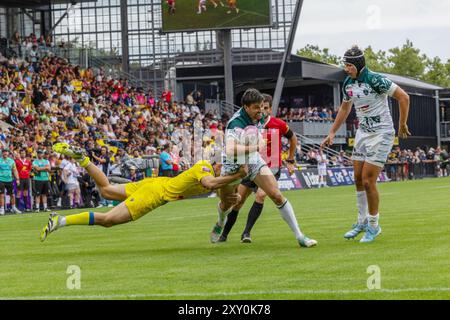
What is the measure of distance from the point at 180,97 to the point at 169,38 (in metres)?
4.31

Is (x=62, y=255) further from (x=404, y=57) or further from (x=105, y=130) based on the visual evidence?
(x=404, y=57)

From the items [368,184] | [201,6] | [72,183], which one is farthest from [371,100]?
[201,6]

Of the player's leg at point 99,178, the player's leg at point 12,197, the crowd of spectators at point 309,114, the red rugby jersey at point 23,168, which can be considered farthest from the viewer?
the crowd of spectators at point 309,114

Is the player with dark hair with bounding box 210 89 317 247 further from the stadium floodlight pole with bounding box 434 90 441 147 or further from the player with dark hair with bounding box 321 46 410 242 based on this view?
the stadium floodlight pole with bounding box 434 90 441 147

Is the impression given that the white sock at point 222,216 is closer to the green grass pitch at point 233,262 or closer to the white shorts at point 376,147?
the green grass pitch at point 233,262

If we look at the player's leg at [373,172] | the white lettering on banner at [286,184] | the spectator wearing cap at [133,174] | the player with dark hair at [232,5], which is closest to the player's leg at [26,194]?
the spectator wearing cap at [133,174]

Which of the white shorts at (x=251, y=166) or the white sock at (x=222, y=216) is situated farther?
the white sock at (x=222, y=216)

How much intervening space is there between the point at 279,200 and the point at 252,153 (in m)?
0.74

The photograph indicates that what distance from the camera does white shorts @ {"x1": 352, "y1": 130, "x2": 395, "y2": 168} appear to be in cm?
1336

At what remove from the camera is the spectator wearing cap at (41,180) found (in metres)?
31.7

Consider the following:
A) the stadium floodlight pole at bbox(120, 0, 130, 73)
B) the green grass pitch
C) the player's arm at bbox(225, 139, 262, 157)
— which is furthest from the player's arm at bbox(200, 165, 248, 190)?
the stadium floodlight pole at bbox(120, 0, 130, 73)

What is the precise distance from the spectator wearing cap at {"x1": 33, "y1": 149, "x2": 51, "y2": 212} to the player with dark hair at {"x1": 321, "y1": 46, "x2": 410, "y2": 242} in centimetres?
1971

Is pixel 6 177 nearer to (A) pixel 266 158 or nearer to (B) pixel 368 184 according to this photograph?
(A) pixel 266 158

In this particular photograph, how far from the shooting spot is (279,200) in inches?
514
